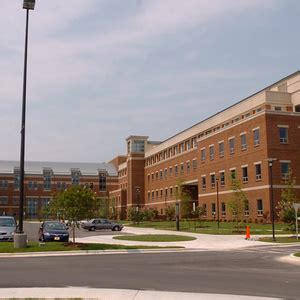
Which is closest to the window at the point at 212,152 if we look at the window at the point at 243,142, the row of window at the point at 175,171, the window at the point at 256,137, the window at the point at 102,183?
the window at the point at 243,142

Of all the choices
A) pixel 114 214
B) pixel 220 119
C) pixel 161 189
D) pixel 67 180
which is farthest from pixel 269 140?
pixel 67 180

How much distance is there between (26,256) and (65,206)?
3.70 m

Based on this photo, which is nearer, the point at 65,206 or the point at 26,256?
the point at 26,256

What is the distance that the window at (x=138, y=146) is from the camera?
10612 centimetres

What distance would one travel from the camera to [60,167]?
436ft

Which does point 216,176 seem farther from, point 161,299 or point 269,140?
point 161,299

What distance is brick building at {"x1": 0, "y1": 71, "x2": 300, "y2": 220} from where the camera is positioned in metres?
51.3

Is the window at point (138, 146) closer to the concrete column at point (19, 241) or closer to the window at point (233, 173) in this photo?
the window at point (233, 173)

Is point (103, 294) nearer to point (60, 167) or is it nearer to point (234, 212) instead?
point (234, 212)

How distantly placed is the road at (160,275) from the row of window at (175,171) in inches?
2286

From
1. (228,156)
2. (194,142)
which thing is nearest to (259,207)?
(228,156)

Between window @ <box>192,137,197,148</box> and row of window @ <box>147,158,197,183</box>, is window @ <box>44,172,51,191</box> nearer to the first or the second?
row of window @ <box>147,158,197,183</box>

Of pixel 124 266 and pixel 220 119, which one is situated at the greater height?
pixel 220 119

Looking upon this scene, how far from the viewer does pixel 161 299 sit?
373 inches
